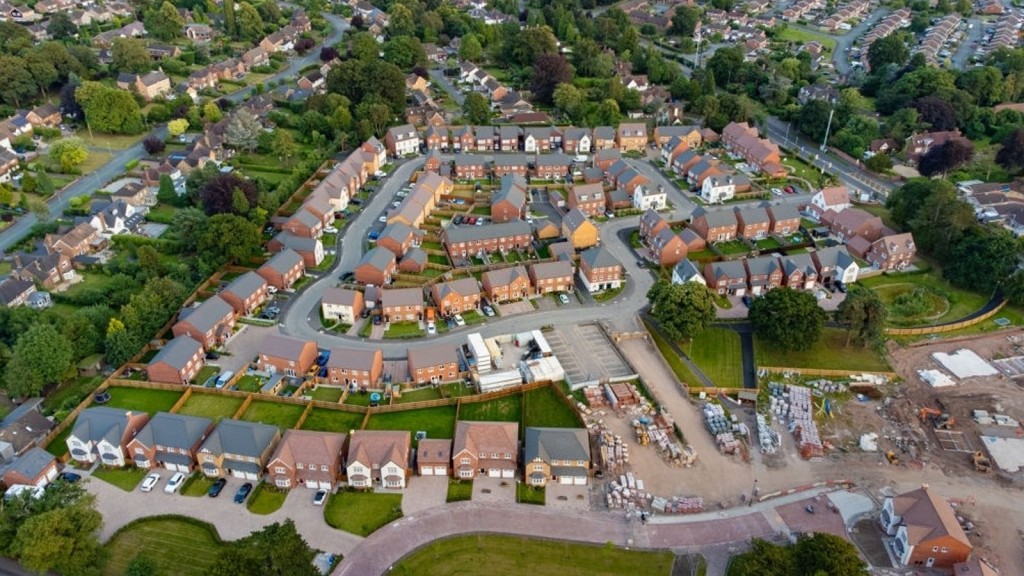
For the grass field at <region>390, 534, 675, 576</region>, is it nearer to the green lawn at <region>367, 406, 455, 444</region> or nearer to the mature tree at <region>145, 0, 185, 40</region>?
the green lawn at <region>367, 406, 455, 444</region>

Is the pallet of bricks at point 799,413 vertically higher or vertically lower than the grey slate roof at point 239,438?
lower

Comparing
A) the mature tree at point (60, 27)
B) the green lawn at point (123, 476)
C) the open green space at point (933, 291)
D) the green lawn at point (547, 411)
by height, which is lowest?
the open green space at point (933, 291)

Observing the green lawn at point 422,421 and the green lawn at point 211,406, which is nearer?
the green lawn at point 422,421

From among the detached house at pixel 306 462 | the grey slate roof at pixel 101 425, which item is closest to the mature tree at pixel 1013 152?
the detached house at pixel 306 462

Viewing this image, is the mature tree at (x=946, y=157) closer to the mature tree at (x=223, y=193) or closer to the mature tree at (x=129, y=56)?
the mature tree at (x=223, y=193)

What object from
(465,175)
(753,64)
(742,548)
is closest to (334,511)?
(742,548)

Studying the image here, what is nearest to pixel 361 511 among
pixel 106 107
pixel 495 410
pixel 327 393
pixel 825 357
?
pixel 327 393

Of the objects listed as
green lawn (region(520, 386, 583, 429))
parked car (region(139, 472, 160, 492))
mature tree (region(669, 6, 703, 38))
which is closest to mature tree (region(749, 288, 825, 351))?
green lawn (region(520, 386, 583, 429))
